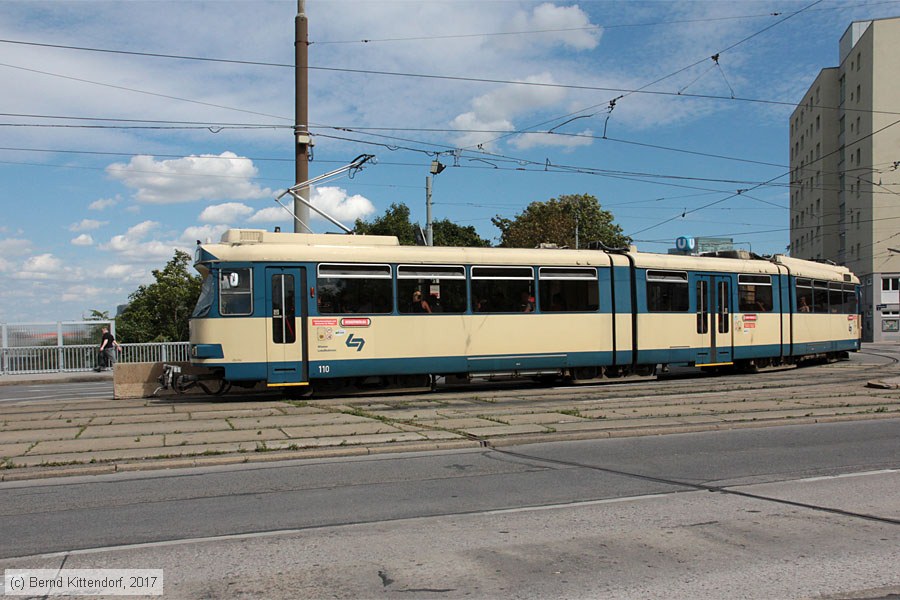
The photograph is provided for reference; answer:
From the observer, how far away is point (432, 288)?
15.4 meters

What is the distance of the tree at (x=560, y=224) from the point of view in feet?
175

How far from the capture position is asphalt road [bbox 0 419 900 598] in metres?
4.60

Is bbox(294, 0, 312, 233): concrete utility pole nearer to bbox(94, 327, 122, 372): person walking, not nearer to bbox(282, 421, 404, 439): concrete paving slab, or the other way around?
bbox(282, 421, 404, 439): concrete paving slab

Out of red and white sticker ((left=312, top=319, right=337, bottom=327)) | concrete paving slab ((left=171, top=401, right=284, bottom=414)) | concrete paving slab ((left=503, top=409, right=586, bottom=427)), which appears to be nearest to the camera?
concrete paving slab ((left=503, top=409, right=586, bottom=427))

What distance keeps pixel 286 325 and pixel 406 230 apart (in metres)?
46.6

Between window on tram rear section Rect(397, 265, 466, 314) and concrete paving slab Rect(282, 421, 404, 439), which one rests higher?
window on tram rear section Rect(397, 265, 466, 314)

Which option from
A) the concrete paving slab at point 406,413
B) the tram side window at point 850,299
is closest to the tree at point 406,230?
the tram side window at point 850,299

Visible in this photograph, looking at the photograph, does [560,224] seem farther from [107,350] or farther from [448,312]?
[448,312]

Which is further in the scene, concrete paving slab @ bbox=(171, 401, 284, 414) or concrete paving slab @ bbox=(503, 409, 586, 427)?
concrete paving slab @ bbox=(171, 401, 284, 414)

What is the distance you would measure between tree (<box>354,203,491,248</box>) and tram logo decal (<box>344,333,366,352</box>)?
3669 cm

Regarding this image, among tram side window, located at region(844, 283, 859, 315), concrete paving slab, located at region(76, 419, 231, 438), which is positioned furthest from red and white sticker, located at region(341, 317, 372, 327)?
tram side window, located at region(844, 283, 859, 315)

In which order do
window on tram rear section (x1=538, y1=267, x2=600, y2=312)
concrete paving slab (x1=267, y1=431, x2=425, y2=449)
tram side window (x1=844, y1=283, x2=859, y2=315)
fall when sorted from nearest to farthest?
concrete paving slab (x1=267, y1=431, x2=425, y2=449) → window on tram rear section (x1=538, y1=267, x2=600, y2=312) → tram side window (x1=844, y1=283, x2=859, y2=315)

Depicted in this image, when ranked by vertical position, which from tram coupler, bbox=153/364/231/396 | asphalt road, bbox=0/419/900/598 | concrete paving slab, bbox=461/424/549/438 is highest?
tram coupler, bbox=153/364/231/396

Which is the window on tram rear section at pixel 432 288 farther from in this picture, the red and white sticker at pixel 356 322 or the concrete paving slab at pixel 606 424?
the concrete paving slab at pixel 606 424
